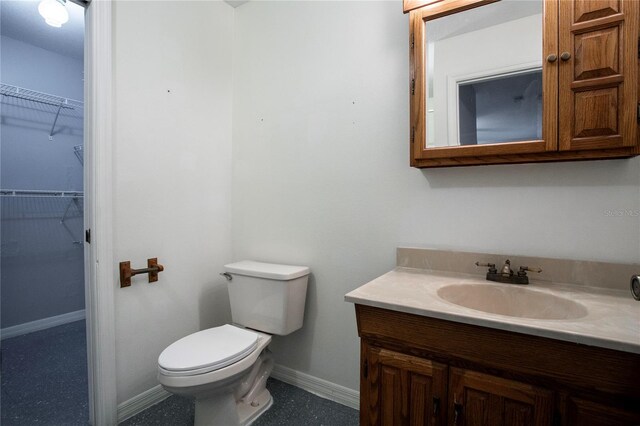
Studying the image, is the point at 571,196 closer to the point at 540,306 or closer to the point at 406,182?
the point at 540,306

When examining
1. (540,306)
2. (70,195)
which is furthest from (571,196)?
(70,195)

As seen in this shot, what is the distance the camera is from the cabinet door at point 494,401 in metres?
0.80

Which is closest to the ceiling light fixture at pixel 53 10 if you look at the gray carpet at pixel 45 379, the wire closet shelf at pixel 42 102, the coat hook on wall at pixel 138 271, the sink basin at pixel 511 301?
the wire closet shelf at pixel 42 102

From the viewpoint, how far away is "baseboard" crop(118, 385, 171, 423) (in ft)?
5.01

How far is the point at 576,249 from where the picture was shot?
117 cm

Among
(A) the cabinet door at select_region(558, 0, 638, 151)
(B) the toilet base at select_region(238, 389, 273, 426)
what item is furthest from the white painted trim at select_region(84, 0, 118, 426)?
(A) the cabinet door at select_region(558, 0, 638, 151)

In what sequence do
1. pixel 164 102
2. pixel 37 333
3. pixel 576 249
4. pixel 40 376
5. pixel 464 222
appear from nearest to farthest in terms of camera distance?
pixel 576 249 < pixel 464 222 < pixel 164 102 < pixel 40 376 < pixel 37 333

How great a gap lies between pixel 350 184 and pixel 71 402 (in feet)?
6.28

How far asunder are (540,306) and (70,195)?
357 centimetres

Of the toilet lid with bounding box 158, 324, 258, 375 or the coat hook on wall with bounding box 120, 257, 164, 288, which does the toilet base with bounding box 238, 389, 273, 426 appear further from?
the coat hook on wall with bounding box 120, 257, 164, 288

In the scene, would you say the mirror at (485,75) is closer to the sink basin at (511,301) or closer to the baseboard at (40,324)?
the sink basin at (511,301)

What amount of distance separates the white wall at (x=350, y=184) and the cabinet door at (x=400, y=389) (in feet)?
1.89

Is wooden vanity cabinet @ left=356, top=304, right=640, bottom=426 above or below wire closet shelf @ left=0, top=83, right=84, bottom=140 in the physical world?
below

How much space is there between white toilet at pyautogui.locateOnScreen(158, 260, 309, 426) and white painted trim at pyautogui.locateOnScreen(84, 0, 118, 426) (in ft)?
1.24
